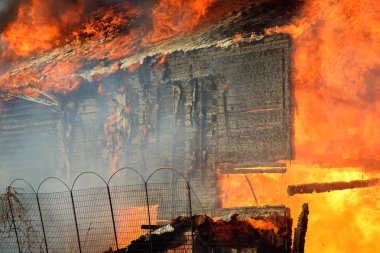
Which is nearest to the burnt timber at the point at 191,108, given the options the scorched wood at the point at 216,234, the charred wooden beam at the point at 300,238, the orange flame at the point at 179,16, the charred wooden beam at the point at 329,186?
the orange flame at the point at 179,16

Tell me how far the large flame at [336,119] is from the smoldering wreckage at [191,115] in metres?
0.08

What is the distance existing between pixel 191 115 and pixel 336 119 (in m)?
5.59

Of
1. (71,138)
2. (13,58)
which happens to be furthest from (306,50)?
(13,58)

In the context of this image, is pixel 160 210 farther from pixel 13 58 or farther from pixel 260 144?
pixel 13 58

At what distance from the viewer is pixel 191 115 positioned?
13.9 metres

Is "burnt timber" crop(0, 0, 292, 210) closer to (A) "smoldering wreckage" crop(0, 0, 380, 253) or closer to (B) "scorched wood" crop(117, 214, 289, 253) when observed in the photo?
(A) "smoldering wreckage" crop(0, 0, 380, 253)

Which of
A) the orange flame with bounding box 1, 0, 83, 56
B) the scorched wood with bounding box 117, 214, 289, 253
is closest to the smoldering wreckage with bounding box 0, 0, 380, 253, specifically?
the scorched wood with bounding box 117, 214, 289, 253

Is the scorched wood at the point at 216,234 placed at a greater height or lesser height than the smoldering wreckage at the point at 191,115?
lesser

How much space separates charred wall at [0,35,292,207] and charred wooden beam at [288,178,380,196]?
127 centimetres

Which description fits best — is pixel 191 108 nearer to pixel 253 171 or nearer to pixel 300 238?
pixel 253 171

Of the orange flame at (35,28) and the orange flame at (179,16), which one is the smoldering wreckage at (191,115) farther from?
the orange flame at (35,28)

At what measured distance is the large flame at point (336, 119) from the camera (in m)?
11.7

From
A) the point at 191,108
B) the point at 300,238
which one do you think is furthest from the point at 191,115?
the point at 300,238

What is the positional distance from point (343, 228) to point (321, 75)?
18.3ft
